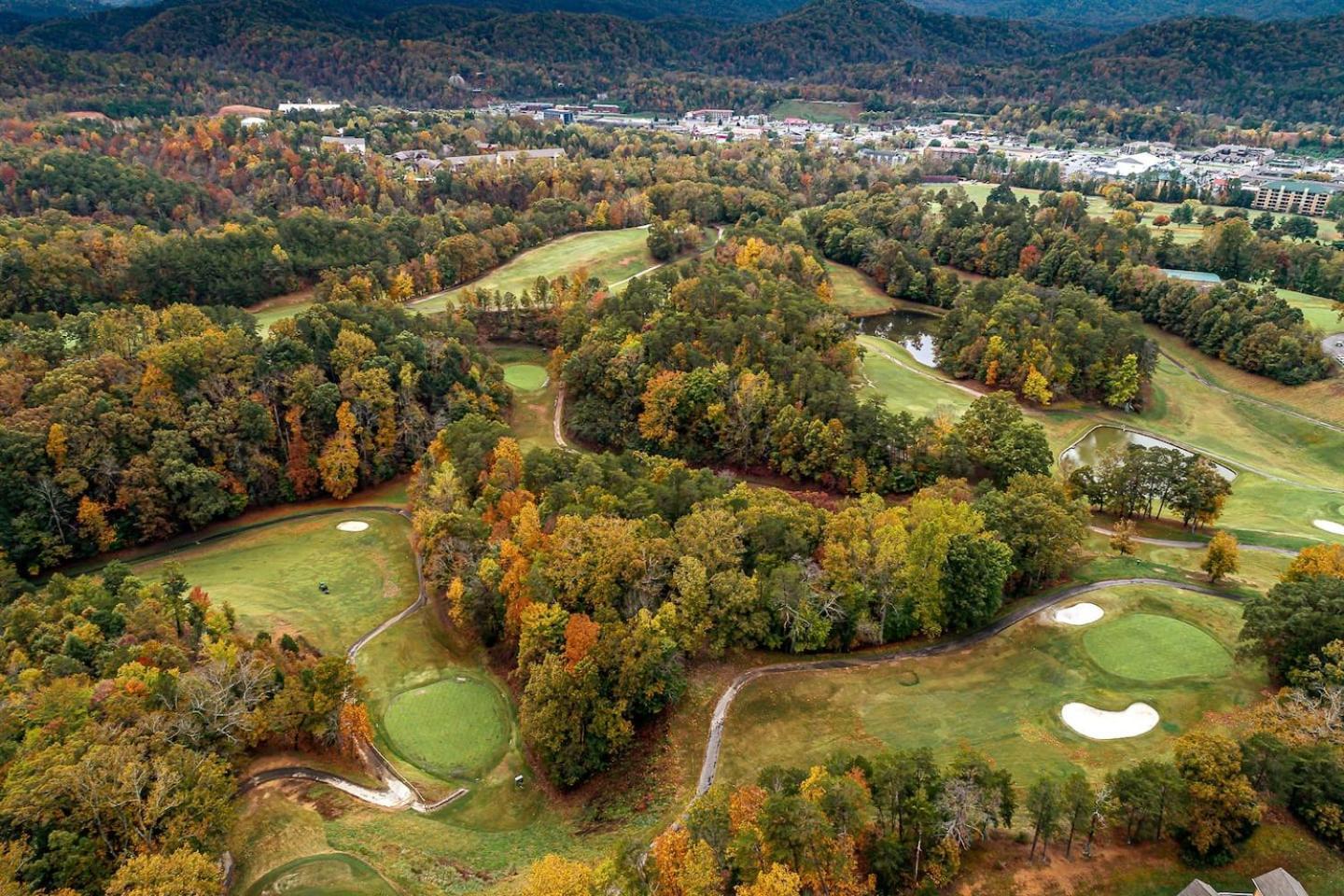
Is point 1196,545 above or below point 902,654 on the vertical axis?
above

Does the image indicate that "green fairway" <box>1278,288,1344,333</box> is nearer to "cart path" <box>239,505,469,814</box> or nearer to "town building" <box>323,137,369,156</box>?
"cart path" <box>239,505,469,814</box>

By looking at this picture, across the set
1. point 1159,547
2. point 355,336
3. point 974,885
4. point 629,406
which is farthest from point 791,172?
point 974,885

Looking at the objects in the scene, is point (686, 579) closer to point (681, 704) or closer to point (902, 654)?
point (681, 704)

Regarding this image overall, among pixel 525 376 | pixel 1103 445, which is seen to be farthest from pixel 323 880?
pixel 1103 445

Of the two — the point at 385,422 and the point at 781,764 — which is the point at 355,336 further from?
the point at 781,764

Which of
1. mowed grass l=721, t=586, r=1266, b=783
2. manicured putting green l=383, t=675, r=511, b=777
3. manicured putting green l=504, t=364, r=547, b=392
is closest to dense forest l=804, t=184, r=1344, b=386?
mowed grass l=721, t=586, r=1266, b=783
